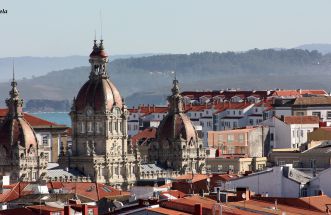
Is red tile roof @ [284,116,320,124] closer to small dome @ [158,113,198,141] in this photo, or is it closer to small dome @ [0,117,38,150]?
small dome @ [158,113,198,141]

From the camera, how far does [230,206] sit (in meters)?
74.6

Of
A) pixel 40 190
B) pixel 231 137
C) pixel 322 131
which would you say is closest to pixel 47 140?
pixel 231 137

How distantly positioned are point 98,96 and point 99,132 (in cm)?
282

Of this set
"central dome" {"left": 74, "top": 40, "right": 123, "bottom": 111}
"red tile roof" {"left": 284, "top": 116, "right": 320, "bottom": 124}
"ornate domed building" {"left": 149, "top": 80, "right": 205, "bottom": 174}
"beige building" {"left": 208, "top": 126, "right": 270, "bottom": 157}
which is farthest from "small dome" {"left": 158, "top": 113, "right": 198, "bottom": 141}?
"red tile roof" {"left": 284, "top": 116, "right": 320, "bottom": 124}

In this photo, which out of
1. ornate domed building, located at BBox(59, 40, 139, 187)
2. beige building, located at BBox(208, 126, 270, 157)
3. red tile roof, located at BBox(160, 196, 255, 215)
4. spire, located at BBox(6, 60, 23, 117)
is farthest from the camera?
beige building, located at BBox(208, 126, 270, 157)

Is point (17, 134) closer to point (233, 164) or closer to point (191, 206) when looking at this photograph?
point (233, 164)

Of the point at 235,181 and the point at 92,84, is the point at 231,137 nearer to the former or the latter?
the point at 92,84

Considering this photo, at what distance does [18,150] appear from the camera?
435ft

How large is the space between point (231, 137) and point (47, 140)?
18.4 metres

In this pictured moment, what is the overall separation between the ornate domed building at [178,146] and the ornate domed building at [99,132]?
32.1ft

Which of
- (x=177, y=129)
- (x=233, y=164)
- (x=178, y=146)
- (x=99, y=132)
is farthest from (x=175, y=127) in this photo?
(x=99, y=132)

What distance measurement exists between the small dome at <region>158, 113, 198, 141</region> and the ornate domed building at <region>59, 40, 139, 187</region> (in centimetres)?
998

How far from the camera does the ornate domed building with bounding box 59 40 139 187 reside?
464 ft

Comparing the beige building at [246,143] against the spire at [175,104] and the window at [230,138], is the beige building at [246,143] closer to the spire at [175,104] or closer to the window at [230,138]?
the window at [230,138]
